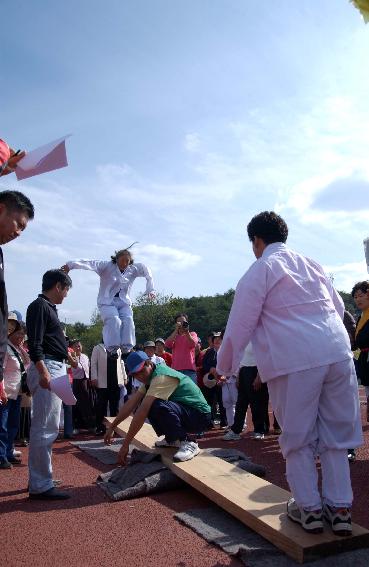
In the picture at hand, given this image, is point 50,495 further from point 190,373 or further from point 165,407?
point 190,373

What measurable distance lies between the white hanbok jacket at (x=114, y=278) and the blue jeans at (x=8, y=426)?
6.22 feet

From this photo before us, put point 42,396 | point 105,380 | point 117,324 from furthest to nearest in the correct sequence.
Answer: point 105,380
point 117,324
point 42,396

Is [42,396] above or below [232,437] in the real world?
above

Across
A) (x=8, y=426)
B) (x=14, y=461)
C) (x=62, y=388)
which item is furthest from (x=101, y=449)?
(x=62, y=388)

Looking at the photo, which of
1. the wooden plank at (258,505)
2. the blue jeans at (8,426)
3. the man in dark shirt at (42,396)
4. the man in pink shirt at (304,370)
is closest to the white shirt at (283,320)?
the man in pink shirt at (304,370)

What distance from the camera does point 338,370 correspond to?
303 centimetres

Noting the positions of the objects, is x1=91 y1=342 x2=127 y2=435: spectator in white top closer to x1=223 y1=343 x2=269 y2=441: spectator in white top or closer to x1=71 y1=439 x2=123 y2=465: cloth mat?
x1=71 y1=439 x2=123 y2=465: cloth mat

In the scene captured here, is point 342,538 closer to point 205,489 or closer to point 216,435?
point 205,489

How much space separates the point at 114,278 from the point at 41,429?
130 inches

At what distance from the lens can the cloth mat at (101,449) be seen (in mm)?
6473

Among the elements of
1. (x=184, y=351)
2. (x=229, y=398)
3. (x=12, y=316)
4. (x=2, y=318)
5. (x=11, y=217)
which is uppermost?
(x=11, y=217)

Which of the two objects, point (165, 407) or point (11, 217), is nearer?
point (11, 217)

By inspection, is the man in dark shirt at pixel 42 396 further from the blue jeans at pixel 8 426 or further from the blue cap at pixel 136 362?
the blue jeans at pixel 8 426

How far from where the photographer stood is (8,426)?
6.80 meters
